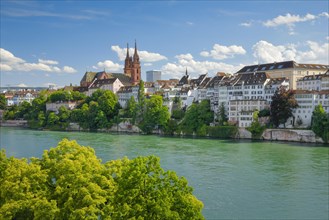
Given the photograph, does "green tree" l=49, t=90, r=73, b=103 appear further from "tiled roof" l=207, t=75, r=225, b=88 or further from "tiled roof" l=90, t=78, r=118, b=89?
"tiled roof" l=207, t=75, r=225, b=88

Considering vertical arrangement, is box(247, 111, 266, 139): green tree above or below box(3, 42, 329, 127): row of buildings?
below

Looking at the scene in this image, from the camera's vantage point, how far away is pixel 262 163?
110 ft

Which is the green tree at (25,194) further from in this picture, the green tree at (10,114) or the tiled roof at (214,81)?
the green tree at (10,114)

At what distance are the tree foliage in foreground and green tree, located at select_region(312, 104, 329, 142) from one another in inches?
1603

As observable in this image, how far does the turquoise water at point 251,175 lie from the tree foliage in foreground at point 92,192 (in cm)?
775

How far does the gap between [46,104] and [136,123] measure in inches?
1237

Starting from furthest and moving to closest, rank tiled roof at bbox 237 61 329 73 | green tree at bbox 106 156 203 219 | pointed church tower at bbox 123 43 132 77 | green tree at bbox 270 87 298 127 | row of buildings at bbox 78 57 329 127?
pointed church tower at bbox 123 43 132 77 → tiled roof at bbox 237 61 329 73 → row of buildings at bbox 78 57 329 127 → green tree at bbox 270 87 298 127 → green tree at bbox 106 156 203 219

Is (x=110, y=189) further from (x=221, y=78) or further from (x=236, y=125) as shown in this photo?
(x=221, y=78)

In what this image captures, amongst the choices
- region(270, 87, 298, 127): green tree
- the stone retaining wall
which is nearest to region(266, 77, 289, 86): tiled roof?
region(270, 87, 298, 127): green tree

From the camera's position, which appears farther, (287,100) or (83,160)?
(287,100)

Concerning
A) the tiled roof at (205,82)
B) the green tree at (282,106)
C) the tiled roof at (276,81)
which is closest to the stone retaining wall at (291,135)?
the green tree at (282,106)

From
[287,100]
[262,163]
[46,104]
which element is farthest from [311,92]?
[46,104]

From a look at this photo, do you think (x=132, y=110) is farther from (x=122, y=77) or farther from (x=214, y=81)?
(x=122, y=77)

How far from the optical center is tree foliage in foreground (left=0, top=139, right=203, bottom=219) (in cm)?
1059
